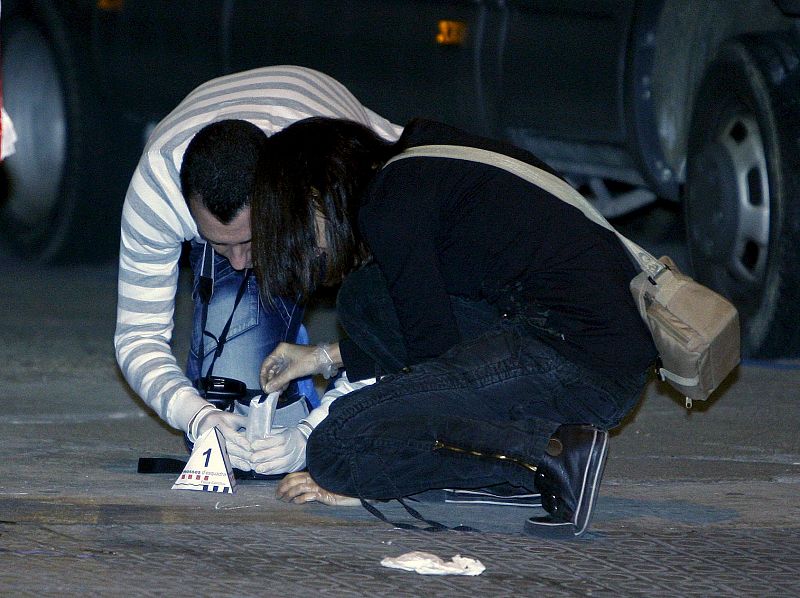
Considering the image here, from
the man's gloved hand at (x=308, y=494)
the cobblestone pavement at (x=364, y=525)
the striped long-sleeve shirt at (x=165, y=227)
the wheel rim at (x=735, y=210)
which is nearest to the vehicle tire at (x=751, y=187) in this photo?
the wheel rim at (x=735, y=210)

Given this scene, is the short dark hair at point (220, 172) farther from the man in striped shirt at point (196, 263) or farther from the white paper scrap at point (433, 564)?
the white paper scrap at point (433, 564)

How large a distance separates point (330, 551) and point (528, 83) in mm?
2681

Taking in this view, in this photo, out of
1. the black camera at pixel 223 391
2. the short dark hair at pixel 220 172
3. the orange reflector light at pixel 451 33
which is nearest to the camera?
the short dark hair at pixel 220 172

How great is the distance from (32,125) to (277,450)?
4363 mm

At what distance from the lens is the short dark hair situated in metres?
3.11

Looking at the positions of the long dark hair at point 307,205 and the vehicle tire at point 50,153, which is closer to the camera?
the long dark hair at point 307,205

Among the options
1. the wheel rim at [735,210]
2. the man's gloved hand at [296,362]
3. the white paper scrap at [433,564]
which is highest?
the wheel rim at [735,210]

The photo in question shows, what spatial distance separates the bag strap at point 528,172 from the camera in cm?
305

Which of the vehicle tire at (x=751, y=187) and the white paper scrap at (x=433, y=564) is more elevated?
the vehicle tire at (x=751, y=187)

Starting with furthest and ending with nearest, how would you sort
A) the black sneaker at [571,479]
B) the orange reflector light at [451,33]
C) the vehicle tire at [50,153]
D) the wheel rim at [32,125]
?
1. the wheel rim at [32,125]
2. the vehicle tire at [50,153]
3. the orange reflector light at [451,33]
4. the black sneaker at [571,479]

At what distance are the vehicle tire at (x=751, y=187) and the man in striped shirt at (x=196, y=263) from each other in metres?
1.40

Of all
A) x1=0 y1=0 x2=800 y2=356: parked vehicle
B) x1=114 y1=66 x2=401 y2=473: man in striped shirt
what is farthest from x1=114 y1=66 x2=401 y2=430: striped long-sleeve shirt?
x1=0 y1=0 x2=800 y2=356: parked vehicle

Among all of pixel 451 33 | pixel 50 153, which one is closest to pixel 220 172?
pixel 451 33

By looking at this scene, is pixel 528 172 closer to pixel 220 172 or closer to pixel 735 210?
pixel 220 172
